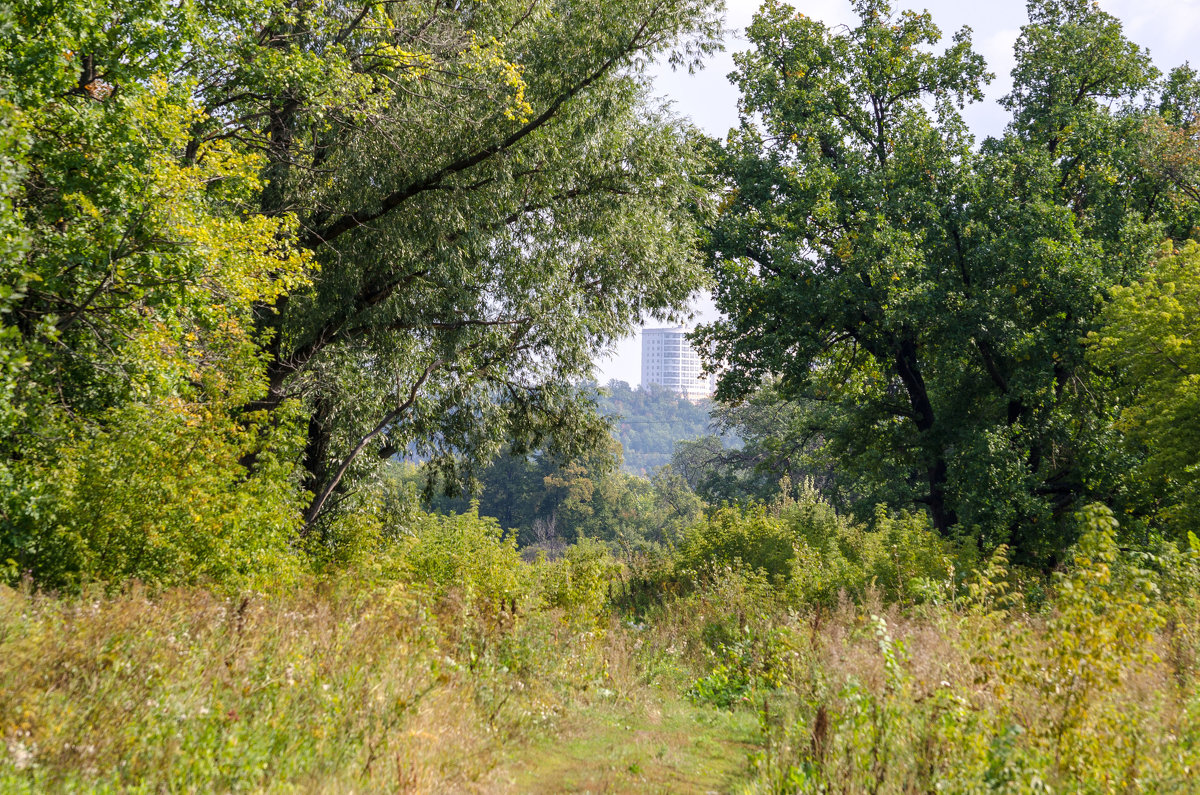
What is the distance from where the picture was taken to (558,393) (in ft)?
50.5

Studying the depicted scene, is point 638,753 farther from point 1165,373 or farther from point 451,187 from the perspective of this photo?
point 1165,373

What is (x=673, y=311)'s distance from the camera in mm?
15289

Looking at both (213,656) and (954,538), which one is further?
(954,538)

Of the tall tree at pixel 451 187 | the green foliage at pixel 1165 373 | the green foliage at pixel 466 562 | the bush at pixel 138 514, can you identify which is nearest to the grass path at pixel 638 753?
the green foliage at pixel 466 562

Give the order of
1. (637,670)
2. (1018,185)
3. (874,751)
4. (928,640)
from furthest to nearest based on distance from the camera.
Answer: (1018,185) < (637,670) < (928,640) < (874,751)

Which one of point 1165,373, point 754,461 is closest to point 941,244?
point 1165,373

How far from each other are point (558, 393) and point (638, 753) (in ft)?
32.5

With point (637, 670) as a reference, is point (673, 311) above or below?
above

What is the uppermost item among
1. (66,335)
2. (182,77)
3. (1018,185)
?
(1018,185)

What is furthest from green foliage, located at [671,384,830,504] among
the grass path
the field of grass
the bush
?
the bush

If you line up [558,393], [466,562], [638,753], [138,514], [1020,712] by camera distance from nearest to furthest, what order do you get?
1. [1020,712]
2. [638,753]
3. [138,514]
4. [466,562]
5. [558,393]

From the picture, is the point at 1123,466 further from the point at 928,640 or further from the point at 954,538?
the point at 928,640

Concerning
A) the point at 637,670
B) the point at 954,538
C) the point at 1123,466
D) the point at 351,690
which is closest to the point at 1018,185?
the point at 1123,466

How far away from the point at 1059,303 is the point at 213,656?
16397 millimetres
